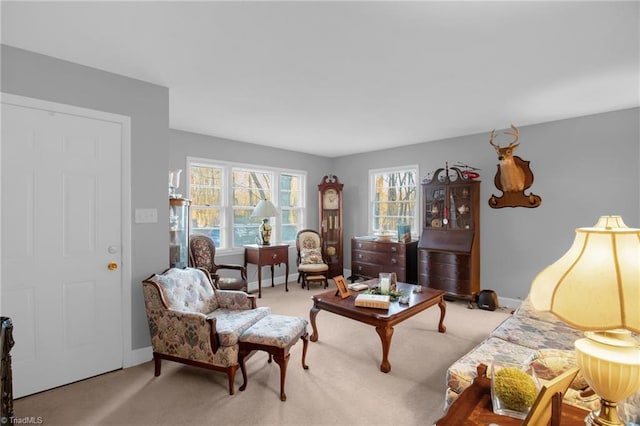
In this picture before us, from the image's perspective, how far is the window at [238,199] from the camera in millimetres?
4902

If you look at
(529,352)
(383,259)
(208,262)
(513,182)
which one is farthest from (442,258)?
(208,262)

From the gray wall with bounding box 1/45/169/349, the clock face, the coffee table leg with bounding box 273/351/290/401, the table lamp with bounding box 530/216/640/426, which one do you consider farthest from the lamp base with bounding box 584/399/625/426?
the clock face

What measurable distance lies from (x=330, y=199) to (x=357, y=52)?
3.97m

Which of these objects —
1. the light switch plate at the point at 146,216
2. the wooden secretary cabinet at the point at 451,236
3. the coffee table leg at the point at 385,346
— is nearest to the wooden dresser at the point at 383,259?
the wooden secretary cabinet at the point at 451,236

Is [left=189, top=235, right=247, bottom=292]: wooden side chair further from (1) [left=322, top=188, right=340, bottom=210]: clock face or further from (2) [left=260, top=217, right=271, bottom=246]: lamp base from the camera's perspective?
(1) [left=322, top=188, right=340, bottom=210]: clock face

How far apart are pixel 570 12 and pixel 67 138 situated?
3.58 m

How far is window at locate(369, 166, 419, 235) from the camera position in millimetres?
5598

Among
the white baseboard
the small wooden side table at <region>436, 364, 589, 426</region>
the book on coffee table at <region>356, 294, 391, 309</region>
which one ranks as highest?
the small wooden side table at <region>436, 364, 589, 426</region>

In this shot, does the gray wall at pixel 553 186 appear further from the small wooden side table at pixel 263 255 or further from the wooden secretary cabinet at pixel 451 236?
the small wooden side table at pixel 263 255

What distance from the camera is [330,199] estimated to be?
619 centimetres

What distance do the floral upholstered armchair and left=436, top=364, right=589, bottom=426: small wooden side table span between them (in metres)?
1.61

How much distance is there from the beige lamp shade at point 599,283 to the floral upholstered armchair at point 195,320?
2.04 meters

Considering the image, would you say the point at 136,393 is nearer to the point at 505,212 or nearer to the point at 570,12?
the point at 570,12

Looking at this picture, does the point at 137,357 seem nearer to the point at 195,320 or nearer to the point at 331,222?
the point at 195,320
